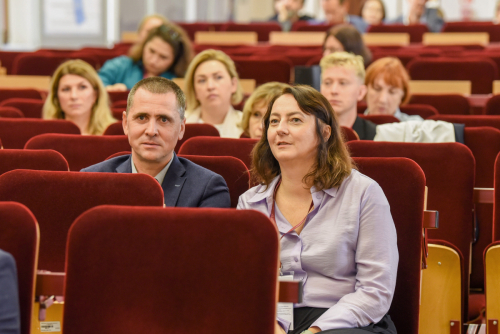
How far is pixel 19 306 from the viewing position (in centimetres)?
125

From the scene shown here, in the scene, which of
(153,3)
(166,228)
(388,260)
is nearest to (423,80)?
(388,260)

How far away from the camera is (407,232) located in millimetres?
1662

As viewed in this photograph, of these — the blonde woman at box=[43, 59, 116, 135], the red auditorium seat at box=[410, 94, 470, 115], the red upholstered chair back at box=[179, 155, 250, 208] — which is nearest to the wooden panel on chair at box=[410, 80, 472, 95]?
the red auditorium seat at box=[410, 94, 470, 115]

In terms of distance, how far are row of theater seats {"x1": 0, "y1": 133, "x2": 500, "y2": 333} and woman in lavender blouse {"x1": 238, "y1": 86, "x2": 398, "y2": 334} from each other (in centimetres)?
11

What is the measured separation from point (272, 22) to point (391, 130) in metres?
5.13

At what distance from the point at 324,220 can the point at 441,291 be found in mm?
472

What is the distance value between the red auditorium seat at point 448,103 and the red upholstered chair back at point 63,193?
219 centimetres

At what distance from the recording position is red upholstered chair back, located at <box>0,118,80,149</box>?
2533mm

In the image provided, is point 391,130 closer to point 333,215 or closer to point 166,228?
point 333,215

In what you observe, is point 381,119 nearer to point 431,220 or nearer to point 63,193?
point 431,220

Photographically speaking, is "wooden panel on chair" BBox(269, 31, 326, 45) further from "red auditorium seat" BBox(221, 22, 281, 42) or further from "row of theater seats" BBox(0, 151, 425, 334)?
"row of theater seats" BBox(0, 151, 425, 334)

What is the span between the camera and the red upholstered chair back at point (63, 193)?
1.47 m

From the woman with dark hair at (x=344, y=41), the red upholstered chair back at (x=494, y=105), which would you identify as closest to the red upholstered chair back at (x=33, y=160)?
the red upholstered chair back at (x=494, y=105)

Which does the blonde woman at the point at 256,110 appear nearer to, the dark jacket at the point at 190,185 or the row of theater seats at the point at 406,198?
the row of theater seats at the point at 406,198
